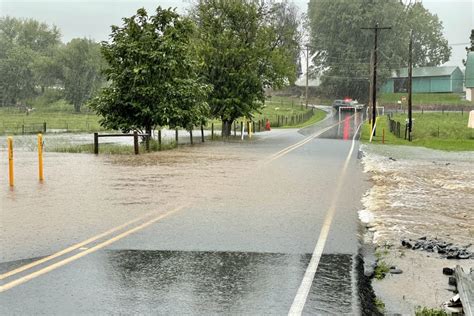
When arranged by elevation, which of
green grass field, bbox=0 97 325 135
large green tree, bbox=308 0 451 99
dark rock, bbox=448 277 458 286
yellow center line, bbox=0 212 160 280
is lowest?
dark rock, bbox=448 277 458 286

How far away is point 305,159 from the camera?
24219mm

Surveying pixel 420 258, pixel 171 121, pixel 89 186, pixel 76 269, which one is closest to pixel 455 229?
pixel 420 258

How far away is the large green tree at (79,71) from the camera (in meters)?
101

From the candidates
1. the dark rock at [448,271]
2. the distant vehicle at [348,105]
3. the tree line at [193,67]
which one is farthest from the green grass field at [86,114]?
the dark rock at [448,271]

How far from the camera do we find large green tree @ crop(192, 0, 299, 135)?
3897 cm

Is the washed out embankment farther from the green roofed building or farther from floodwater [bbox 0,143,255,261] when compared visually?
the green roofed building

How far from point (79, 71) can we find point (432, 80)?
64483 mm

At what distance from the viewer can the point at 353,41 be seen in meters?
105

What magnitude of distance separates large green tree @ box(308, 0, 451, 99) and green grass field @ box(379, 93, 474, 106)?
15.4 feet

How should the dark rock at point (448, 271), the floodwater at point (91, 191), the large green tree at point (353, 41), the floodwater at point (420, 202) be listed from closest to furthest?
the dark rock at point (448, 271) → the floodwater at point (91, 191) → the floodwater at point (420, 202) → the large green tree at point (353, 41)

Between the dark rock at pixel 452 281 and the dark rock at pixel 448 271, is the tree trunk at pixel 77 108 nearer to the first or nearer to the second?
the dark rock at pixel 448 271

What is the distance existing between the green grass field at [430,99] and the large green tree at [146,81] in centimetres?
7318

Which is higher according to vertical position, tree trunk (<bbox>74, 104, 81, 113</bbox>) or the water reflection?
tree trunk (<bbox>74, 104, 81, 113</bbox>)

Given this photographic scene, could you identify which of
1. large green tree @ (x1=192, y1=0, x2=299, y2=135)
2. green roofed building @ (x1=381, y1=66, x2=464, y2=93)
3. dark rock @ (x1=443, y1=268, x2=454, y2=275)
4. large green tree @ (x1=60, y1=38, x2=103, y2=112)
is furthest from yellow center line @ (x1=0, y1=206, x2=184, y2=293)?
green roofed building @ (x1=381, y1=66, x2=464, y2=93)
